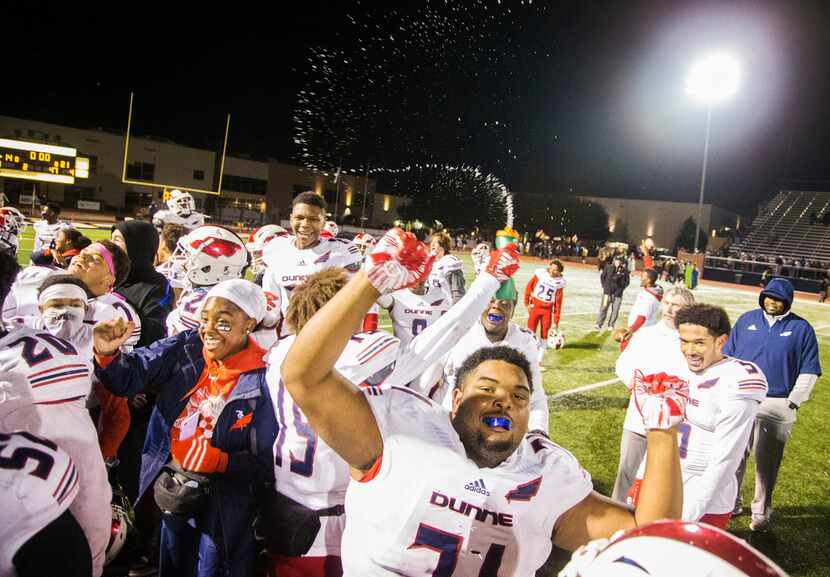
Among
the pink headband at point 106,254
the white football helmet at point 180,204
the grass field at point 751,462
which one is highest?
the white football helmet at point 180,204

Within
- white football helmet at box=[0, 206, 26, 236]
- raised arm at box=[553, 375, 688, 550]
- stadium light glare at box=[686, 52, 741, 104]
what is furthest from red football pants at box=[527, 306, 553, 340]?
stadium light glare at box=[686, 52, 741, 104]

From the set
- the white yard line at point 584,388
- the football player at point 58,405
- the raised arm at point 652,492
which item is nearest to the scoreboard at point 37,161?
the white yard line at point 584,388

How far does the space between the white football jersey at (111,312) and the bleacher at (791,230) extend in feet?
196

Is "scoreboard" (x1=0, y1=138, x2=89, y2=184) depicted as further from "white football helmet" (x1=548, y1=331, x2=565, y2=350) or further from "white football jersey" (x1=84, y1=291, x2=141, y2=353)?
"white football jersey" (x1=84, y1=291, x2=141, y2=353)

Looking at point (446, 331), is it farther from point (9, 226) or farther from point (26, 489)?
point (9, 226)

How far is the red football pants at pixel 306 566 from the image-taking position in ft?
8.29

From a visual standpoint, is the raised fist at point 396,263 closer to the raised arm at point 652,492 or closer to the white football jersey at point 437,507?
the white football jersey at point 437,507

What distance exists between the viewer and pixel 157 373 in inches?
121

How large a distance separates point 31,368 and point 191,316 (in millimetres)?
1930

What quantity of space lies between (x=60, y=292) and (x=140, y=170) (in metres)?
57.2

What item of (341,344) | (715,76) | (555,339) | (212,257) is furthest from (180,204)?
(715,76)

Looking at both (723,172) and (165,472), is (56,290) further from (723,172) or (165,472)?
(723,172)

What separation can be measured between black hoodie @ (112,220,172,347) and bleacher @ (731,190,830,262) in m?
59.2

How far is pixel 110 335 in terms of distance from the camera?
3172mm
